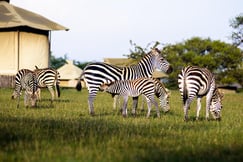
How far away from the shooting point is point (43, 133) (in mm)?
10617

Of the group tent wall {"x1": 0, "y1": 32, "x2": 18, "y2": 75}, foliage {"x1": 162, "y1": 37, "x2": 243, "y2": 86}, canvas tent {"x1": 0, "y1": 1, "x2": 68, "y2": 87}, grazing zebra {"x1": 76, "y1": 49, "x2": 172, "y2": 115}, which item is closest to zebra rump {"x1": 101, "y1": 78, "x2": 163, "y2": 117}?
grazing zebra {"x1": 76, "y1": 49, "x2": 172, "y2": 115}

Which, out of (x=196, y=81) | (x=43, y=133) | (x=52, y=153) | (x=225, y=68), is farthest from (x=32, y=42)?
(x=225, y=68)

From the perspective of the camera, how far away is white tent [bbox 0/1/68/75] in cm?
4022

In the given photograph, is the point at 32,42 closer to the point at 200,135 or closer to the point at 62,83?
the point at 200,135

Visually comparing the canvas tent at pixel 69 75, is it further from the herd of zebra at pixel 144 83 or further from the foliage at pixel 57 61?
the herd of zebra at pixel 144 83

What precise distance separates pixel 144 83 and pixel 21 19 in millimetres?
25079

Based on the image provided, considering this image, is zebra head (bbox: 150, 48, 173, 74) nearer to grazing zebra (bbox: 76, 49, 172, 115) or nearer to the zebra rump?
grazing zebra (bbox: 76, 49, 172, 115)

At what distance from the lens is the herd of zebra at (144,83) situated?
53.0 feet

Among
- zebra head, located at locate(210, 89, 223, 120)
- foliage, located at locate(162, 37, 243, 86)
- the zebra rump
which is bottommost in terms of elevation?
zebra head, located at locate(210, 89, 223, 120)

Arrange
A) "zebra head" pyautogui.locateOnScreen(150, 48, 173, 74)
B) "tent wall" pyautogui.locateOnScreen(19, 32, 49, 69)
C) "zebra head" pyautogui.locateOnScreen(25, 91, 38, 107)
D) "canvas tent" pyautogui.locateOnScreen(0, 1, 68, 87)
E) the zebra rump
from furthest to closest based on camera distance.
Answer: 1. "tent wall" pyautogui.locateOnScreen(19, 32, 49, 69)
2. "canvas tent" pyautogui.locateOnScreen(0, 1, 68, 87)
3. "zebra head" pyautogui.locateOnScreen(25, 91, 38, 107)
4. "zebra head" pyautogui.locateOnScreen(150, 48, 173, 74)
5. the zebra rump

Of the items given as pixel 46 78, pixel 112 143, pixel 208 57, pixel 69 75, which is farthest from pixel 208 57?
pixel 112 143

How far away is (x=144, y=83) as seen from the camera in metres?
17.0

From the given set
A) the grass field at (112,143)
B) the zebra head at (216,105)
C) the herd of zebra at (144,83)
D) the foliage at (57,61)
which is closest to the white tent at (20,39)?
the herd of zebra at (144,83)

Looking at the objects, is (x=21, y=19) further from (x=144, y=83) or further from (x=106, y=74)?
(x=144, y=83)
